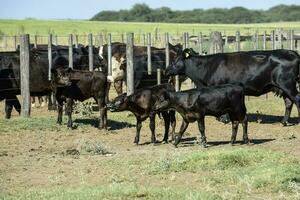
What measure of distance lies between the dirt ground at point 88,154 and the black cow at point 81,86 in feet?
1.82

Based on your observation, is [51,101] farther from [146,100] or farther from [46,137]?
[146,100]

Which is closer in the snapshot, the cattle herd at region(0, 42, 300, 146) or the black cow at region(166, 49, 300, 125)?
the cattle herd at region(0, 42, 300, 146)

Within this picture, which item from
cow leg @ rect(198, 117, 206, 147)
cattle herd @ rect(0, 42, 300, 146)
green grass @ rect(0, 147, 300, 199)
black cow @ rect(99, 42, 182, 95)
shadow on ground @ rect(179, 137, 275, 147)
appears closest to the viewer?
green grass @ rect(0, 147, 300, 199)

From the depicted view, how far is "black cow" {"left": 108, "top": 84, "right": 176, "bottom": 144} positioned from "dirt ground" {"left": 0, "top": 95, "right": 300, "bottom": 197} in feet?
1.26

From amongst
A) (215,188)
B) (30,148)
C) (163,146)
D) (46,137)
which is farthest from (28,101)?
(215,188)

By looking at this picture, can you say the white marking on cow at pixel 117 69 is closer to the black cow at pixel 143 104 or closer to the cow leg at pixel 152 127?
the black cow at pixel 143 104

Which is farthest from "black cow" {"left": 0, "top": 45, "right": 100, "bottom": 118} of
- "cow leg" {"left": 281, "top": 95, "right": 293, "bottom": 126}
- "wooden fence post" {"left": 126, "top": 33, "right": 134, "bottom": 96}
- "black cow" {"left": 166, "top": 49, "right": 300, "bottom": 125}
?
Answer: "cow leg" {"left": 281, "top": 95, "right": 293, "bottom": 126}

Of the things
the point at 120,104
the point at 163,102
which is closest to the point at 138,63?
the point at 120,104

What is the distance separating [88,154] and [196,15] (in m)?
124

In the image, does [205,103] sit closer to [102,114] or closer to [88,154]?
[88,154]

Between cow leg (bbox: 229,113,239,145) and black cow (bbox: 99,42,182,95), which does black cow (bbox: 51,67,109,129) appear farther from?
black cow (bbox: 99,42,182,95)

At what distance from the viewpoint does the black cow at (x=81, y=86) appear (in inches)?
613

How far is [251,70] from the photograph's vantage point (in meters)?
16.3

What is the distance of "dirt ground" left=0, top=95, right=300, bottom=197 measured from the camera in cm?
998
